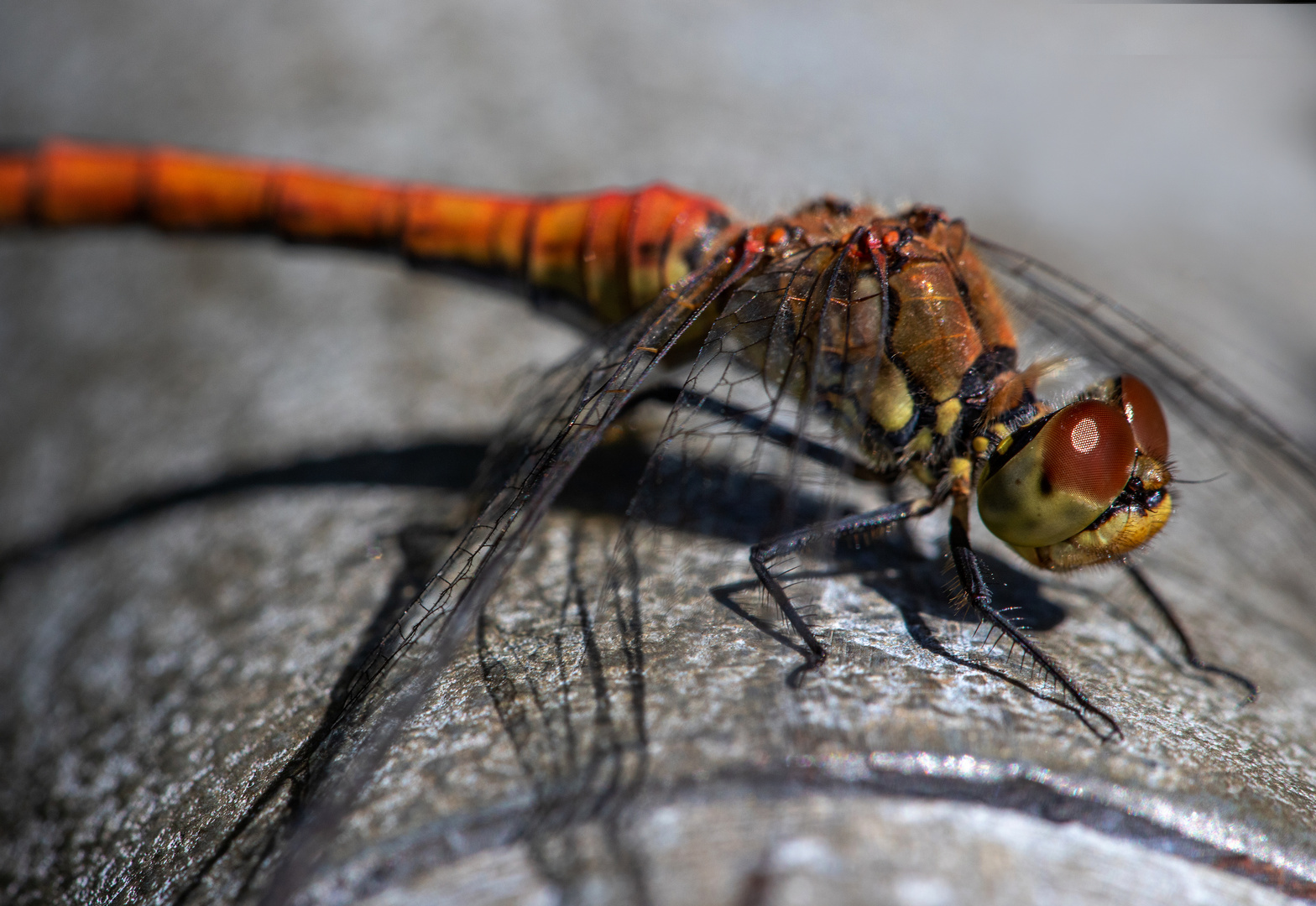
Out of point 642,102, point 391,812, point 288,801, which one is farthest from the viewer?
point 642,102

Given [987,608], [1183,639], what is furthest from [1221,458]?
[987,608]

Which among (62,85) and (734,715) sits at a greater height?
(62,85)

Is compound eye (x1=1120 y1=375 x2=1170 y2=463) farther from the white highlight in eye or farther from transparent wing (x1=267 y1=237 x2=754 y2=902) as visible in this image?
transparent wing (x1=267 y1=237 x2=754 y2=902)

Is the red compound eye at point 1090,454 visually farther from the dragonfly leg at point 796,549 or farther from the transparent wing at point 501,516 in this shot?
the transparent wing at point 501,516

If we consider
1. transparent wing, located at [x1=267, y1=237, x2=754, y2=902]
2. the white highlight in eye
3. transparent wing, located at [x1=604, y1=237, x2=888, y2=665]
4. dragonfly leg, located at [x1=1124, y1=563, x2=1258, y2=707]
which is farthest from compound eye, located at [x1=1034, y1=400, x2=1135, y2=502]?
transparent wing, located at [x1=267, y1=237, x2=754, y2=902]

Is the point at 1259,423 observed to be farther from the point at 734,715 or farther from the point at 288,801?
the point at 288,801

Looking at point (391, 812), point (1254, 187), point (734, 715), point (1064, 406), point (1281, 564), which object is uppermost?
point (1254, 187)

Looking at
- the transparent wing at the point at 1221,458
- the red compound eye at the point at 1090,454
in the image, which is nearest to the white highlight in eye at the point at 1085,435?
the red compound eye at the point at 1090,454

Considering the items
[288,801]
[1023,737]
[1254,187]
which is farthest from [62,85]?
[1254,187]
